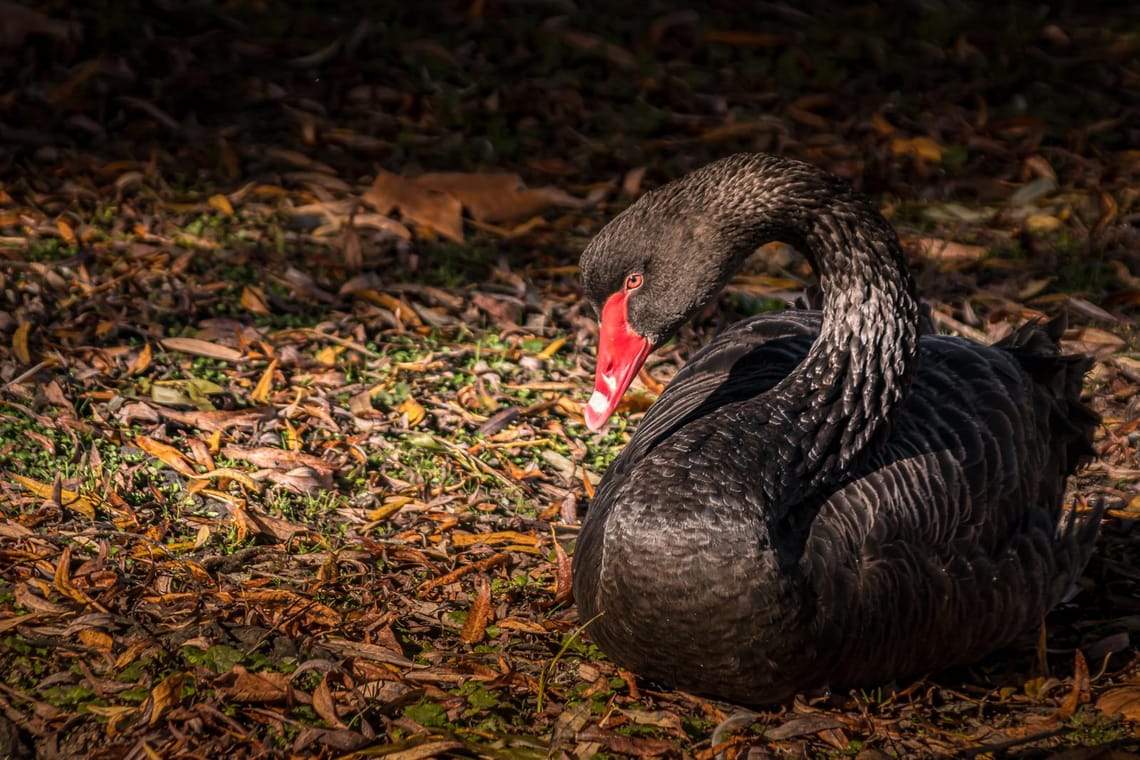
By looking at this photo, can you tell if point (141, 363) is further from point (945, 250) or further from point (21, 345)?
point (945, 250)

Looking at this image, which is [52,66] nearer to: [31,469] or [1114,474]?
[31,469]

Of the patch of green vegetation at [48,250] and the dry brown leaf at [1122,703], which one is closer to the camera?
the dry brown leaf at [1122,703]

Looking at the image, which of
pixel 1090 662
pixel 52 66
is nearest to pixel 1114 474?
pixel 1090 662

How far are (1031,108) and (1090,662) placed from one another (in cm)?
525

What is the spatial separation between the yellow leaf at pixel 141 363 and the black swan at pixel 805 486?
2.49m

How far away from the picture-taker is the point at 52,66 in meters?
8.33

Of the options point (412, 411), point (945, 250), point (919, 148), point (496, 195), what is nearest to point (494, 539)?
point (412, 411)

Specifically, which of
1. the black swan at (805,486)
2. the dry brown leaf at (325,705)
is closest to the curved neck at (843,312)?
the black swan at (805,486)

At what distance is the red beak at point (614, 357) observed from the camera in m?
4.20

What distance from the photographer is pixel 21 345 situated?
577 centimetres

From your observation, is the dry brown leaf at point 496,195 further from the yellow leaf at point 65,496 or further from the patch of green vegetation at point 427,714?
the patch of green vegetation at point 427,714

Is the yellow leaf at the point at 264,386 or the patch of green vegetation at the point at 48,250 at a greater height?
the yellow leaf at the point at 264,386

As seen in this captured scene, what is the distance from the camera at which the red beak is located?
4.20m

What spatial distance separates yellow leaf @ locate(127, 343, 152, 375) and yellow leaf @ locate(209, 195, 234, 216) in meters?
1.50
